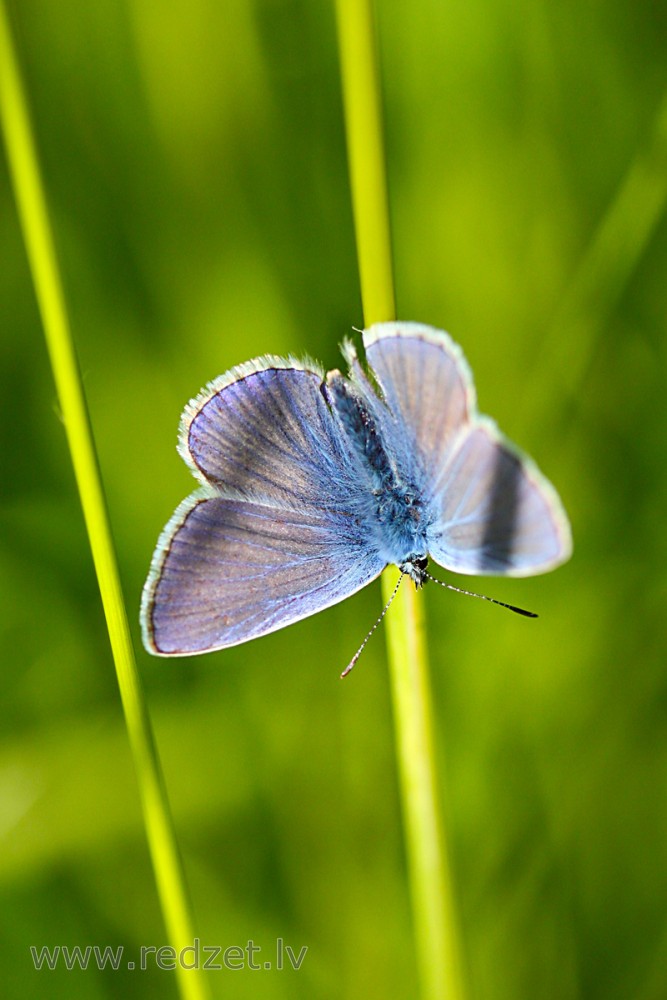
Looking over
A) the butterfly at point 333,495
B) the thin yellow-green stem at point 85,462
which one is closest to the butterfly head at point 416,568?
the butterfly at point 333,495

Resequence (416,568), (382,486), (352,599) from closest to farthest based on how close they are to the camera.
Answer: (416,568) < (382,486) < (352,599)

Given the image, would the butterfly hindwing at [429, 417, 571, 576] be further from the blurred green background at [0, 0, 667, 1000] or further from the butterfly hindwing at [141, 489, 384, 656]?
the blurred green background at [0, 0, 667, 1000]

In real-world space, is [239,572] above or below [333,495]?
below

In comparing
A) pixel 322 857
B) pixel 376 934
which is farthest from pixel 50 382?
pixel 376 934

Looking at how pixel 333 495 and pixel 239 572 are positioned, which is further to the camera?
pixel 333 495

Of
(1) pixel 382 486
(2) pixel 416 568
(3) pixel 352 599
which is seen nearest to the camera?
(2) pixel 416 568

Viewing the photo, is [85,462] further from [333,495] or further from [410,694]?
[333,495]

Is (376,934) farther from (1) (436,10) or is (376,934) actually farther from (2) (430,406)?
(1) (436,10)

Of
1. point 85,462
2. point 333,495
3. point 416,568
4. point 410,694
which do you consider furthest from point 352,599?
point 85,462
